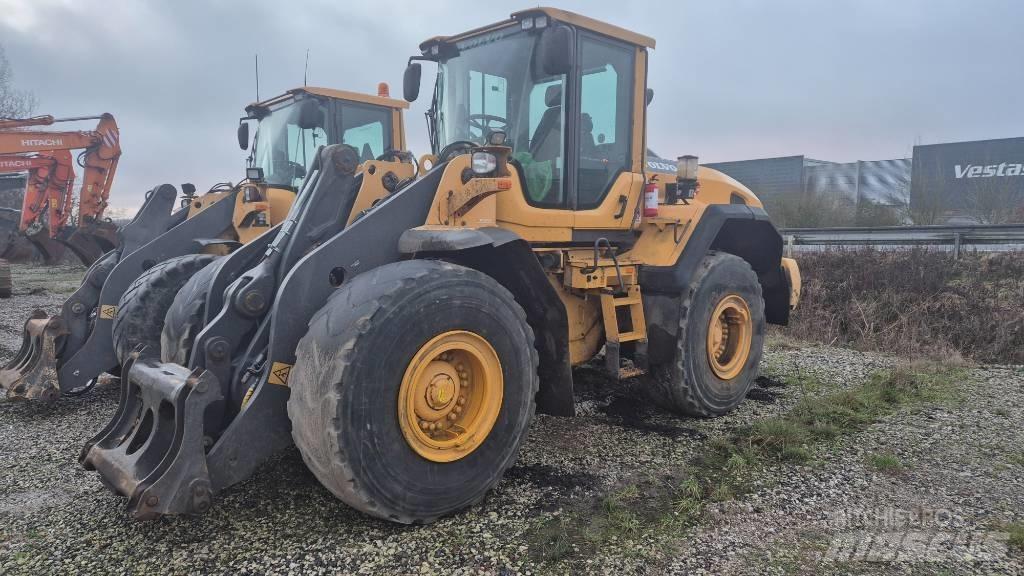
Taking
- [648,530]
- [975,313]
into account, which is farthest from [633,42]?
[975,313]

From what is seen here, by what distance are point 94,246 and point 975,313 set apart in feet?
60.2

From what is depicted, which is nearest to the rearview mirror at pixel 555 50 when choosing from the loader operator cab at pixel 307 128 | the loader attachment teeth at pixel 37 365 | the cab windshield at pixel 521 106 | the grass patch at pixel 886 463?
the cab windshield at pixel 521 106

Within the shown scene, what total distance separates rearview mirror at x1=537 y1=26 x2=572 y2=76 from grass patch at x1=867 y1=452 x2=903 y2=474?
303 centimetres

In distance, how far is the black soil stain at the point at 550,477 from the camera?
364 cm

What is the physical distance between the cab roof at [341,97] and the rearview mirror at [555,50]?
13.6ft

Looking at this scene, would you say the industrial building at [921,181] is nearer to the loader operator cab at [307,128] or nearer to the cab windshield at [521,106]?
the loader operator cab at [307,128]

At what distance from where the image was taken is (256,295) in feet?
10.9

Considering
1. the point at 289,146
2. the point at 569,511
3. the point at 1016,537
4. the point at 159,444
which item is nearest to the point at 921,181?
the point at 289,146

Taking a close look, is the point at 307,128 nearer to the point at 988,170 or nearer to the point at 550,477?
the point at 550,477

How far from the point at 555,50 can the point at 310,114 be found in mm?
4329

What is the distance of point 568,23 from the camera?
172 inches

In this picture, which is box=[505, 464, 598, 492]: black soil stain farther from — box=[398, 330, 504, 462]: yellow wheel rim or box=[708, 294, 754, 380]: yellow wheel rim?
box=[708, 294, 754, 380]: yellow wheel rim

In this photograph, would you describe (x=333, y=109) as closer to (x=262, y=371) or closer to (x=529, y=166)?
(x=529, y=166)

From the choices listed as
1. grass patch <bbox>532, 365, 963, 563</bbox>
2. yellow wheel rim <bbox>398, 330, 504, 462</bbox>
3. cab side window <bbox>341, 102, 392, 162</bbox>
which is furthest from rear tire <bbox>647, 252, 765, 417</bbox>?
cab side window <bbox>341, 102, 392, 162</bbox>
